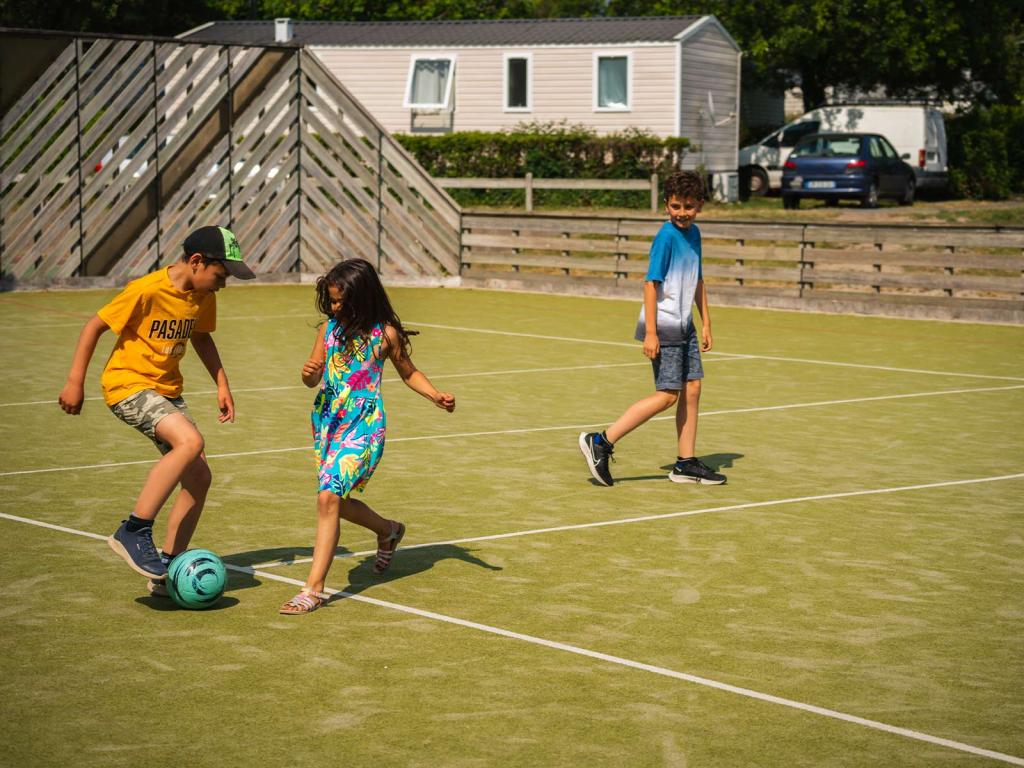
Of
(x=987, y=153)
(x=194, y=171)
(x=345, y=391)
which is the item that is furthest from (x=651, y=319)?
(x=987, y=153)

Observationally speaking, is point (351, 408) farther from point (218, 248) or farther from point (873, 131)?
point (873, 131)

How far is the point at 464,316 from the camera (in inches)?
863

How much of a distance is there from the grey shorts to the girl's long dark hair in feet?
10.6

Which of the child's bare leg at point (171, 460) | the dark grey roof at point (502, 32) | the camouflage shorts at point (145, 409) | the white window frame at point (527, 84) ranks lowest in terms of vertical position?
the child's bare leg at point (171, 460)

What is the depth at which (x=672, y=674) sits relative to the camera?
6.16 meters

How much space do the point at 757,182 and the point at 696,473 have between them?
37.9 metres

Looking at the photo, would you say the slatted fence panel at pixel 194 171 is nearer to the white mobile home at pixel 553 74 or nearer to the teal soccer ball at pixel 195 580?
the white mobile home at pixel 553 74

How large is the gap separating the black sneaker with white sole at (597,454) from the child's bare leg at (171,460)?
3.48 meters

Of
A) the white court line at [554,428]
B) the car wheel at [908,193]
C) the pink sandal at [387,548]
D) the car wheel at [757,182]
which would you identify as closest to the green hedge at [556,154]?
the car wheel at [757,182]

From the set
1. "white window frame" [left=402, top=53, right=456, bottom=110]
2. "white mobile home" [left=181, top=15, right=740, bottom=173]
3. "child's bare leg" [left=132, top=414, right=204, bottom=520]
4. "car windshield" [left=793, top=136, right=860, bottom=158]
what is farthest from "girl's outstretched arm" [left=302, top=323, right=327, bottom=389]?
"white window frame" [left=402, top=53, right=456, bottom=110]

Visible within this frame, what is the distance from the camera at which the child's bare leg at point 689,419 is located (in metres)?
10.1

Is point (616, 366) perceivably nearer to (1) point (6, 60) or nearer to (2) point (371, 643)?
(2) point (371, 643)

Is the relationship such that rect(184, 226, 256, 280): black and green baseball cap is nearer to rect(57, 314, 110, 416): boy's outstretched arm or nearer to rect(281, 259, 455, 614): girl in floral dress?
rect(281, 259, 455, 614): girl in floral dress

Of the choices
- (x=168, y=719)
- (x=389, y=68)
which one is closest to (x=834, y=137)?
(x=389, y=68)
